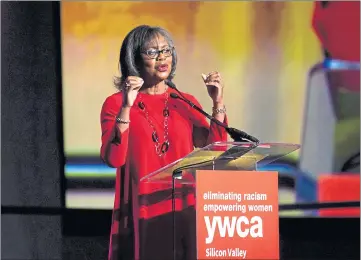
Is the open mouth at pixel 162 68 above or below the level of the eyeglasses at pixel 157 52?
below

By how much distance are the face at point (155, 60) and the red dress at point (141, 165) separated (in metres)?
0.14

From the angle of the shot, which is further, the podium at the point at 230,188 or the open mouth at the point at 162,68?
the open mouth at the point at 162,68

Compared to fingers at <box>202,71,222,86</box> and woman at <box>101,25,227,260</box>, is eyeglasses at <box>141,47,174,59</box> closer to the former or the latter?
woman at <box>101,25,227,260</box>

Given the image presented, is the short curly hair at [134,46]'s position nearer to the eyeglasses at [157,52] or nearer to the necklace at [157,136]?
the eyeglasses at [157,52]

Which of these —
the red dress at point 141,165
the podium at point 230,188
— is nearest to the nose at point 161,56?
the red dress at point 141,165

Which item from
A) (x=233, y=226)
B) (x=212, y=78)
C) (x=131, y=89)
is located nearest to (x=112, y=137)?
(x=131, y=89)

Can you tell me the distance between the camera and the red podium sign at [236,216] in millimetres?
4191

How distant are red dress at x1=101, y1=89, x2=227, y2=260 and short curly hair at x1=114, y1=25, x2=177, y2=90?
17 cm

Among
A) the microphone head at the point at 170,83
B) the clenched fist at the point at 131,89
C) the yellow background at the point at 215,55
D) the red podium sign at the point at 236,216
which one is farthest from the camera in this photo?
the yellow background at the point at 215,55

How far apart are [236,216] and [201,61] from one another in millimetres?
1358

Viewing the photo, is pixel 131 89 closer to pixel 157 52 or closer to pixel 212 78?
pixel 157 52

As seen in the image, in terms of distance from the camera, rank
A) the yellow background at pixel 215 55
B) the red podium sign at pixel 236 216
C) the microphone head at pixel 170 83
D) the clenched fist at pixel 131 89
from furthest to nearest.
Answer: the yellow background at pixel 215 55 → the clenched fist at pixel 131 89 → the microphone head at pixel 170 83 → the red podium sign at pixel 236 216

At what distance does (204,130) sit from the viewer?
5.15 m

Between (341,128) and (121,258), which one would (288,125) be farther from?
(121,258)
